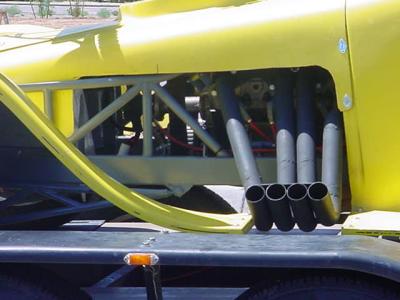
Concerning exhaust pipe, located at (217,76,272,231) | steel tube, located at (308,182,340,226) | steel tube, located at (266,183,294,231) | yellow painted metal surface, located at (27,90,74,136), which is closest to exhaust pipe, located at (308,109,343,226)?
steel tube, located at (308,182,340,226)

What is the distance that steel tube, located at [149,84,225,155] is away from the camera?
12.1 ft

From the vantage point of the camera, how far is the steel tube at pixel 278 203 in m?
3.15

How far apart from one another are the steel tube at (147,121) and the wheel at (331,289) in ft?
3.65

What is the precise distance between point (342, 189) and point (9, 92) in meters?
1.52

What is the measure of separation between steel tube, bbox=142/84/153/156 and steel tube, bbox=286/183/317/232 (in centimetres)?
90

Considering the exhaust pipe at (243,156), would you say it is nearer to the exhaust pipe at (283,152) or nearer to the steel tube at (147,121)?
the exhaust pipe at (283,152)

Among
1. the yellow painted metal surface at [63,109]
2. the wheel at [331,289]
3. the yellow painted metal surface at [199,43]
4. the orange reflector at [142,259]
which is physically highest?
the yellow painted metal surface at [199,43]

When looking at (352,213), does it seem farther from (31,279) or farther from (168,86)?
(31,279)

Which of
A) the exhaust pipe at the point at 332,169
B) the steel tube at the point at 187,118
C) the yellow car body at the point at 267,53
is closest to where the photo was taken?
the exhaust pipe at the point at 332,169

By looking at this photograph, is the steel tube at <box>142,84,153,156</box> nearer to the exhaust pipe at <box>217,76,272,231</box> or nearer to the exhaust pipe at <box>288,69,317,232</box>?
the exhaust pipe at <box>217,76,272,231</box>

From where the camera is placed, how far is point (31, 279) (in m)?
3.19

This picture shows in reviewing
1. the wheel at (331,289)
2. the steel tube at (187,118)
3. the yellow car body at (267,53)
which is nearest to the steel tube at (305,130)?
the yellow car body at (267,53)

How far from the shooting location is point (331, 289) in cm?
293

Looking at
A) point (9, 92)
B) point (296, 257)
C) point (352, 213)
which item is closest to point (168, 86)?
Answer: point (9, 92)
